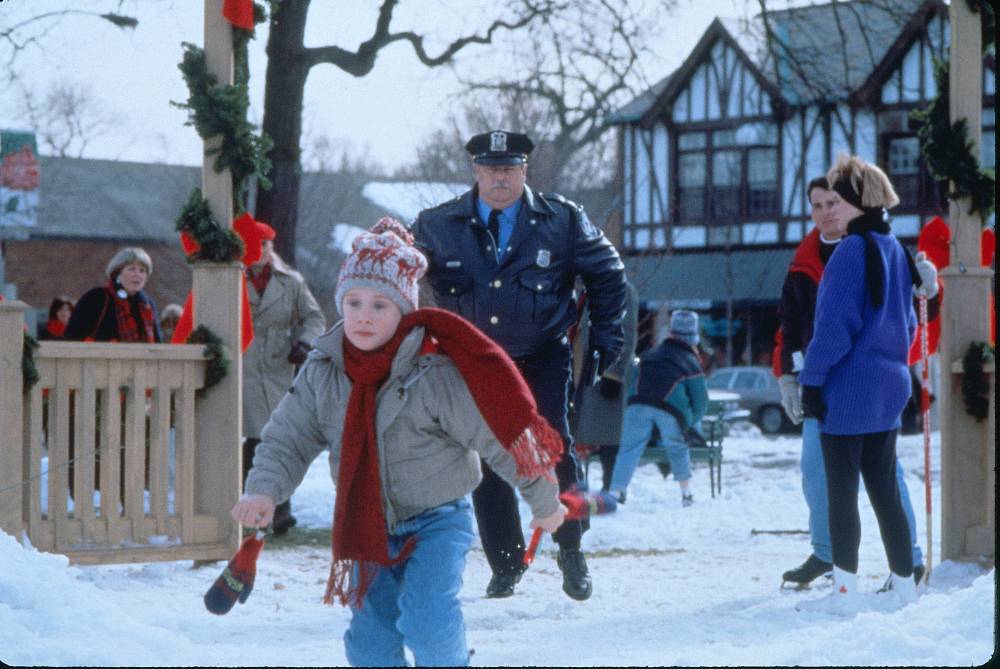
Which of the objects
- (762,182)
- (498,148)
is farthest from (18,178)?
(762,182)

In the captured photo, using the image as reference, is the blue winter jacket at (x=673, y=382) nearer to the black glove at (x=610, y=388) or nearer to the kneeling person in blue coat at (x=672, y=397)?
the kneeling person in blue coat at (x=672, y=397)

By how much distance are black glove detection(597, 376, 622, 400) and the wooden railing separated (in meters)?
3.32

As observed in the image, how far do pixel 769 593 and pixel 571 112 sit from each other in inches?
445

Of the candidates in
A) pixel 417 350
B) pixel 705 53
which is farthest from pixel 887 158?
pixel 417 350

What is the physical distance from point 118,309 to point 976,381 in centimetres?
514

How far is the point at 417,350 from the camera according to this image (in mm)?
4234

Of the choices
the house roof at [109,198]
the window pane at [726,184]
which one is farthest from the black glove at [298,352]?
the house roof at [109,198]

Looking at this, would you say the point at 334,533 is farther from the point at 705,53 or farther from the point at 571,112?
the point at 705,53

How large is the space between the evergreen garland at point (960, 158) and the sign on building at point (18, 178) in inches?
361

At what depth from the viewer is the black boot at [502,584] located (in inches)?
257

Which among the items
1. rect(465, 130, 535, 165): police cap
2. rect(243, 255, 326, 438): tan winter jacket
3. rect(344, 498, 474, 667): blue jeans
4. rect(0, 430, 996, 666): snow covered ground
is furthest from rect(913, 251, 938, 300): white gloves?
rect(243, 255, 326, 438): tan winter jacket

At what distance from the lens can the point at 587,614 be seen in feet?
20.2

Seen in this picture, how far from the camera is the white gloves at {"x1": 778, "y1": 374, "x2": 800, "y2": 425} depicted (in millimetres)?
6504

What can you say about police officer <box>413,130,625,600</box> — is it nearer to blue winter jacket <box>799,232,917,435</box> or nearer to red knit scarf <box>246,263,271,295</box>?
blue winter jacket <box>799,232,917,435</box>
